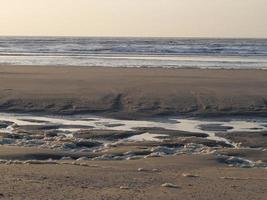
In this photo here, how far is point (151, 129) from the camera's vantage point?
50.4 feet

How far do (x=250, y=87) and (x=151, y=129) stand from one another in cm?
929

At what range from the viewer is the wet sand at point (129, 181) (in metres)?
7.17

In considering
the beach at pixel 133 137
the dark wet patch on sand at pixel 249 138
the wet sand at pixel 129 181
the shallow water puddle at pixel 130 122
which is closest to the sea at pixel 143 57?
the beach at pixel 133 137

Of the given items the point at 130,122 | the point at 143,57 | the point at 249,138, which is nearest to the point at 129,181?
Answer: the point at 249,138

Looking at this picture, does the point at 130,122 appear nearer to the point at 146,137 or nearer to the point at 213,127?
the point at 213,127

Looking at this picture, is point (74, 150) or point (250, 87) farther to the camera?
point (250, 87)

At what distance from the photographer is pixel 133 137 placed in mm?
14195

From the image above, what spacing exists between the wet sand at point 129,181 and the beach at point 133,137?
0.01 meters

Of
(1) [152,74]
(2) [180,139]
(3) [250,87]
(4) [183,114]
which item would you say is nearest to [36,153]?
(2) [180,139]

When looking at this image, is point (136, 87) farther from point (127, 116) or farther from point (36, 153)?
point (36, 153)

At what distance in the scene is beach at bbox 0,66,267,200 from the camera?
7.78 m

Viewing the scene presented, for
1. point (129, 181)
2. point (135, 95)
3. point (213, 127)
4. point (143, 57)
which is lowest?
point (143, 57)

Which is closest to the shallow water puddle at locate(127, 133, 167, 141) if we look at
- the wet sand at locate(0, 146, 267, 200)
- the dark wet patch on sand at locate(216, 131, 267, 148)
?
the dark wet patch on sand at locate(216, 131, 267, 148)

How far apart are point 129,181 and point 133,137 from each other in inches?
239
